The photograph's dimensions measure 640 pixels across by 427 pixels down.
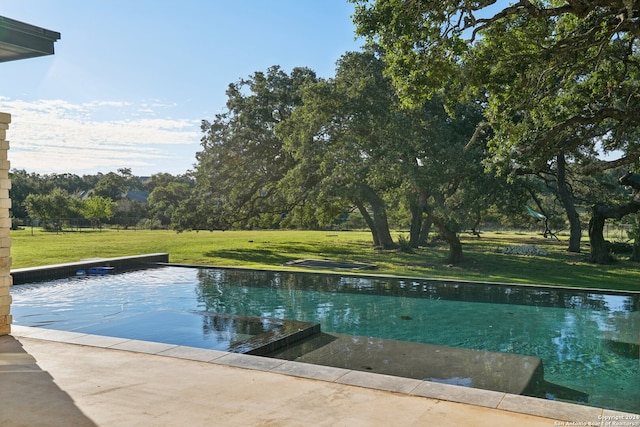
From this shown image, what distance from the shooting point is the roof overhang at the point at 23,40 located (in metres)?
6.07

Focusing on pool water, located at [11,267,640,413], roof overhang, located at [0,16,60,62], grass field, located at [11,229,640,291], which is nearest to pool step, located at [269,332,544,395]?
→ pool water, located at [11,267,640,413]

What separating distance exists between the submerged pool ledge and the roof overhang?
8910 mm

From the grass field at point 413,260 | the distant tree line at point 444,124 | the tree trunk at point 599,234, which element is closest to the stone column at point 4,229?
the distant tree line at point 444,124

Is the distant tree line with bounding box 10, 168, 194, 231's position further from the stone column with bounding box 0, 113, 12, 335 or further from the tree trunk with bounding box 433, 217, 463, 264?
the stone column with bounding box 0, 113, 12, 335

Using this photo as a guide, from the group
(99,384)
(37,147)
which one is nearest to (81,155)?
(37,147)

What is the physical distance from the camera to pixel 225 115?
97.3 feet

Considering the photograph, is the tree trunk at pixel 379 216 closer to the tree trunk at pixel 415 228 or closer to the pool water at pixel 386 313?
the tree trunk at pixel 415 228

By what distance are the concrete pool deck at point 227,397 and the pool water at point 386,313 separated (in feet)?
6.40

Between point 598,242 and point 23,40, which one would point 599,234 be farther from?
point 23,40

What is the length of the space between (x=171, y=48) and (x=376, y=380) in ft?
50.6

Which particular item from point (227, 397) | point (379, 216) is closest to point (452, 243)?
point (379, 216)

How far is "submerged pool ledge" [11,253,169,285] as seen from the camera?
1404cm

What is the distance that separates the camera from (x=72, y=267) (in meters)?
15.6

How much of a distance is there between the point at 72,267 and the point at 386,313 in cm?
1009
